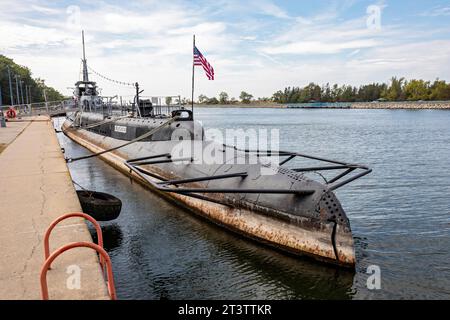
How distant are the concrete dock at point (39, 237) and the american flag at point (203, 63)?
30.9 ft

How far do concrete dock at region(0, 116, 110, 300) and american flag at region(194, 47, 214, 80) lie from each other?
943 centimetres

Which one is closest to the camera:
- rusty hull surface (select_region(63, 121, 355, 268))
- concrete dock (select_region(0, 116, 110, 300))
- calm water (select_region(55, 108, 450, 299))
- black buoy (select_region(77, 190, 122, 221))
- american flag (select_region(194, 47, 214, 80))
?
concrete dock (select_region(0, 116, 110, 300))

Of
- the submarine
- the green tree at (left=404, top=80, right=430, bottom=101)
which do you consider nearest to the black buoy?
the submarine

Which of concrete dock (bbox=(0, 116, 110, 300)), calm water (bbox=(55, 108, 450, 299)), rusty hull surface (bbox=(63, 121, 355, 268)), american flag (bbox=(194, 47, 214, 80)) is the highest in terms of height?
american flag (bbox=(194, 47, 214, 80))

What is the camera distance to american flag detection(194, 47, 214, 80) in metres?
21.6

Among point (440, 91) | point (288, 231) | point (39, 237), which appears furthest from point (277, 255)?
point (440, 91)

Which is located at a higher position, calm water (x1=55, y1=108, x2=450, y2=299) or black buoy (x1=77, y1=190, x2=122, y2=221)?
black buoy (x1=77, y1=190, x2=122, y2=221)

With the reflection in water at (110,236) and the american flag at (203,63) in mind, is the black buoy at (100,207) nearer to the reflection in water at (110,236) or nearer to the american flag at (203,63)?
the reflection in water at (110,236)

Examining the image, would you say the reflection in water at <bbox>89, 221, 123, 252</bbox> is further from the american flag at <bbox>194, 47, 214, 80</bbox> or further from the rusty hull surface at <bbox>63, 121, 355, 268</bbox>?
the american flag at <bbox>194, 47, 214, 80</bbox>

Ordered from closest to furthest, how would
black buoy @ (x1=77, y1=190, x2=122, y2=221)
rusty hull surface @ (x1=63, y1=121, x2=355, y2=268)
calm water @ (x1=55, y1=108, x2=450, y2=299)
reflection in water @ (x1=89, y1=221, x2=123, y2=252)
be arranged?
calm water @ (x1=55, y1=108, x2=450, y2=299) → rusty hull surface @ (x1=63, y1=121, x2=355, y2=268) → reflection in water @ (x1=89, y1=221, x2=123, y2=252) → black buoy @ (x1=77, y1=190, x2=122, y2=221)

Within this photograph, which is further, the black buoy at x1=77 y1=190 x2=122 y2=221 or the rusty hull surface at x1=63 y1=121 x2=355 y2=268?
the black buoy at x1=77 y1=190 x2=122 y2=221

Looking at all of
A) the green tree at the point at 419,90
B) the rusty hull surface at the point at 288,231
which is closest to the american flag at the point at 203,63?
the rusty hull surface at the point at 288,231

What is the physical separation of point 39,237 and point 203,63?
48.5 feet

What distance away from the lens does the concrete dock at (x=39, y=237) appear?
6.99 meters
